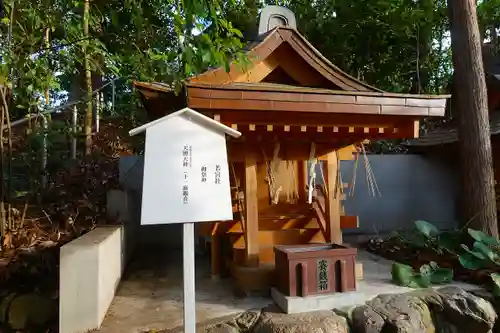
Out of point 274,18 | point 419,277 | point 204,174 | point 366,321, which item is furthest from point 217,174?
point 419,277

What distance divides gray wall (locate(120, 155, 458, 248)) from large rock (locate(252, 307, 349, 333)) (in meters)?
5.21

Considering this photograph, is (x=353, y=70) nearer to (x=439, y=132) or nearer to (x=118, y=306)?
(x=439, y=132)

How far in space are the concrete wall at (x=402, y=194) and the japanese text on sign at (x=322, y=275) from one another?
16.0 feet

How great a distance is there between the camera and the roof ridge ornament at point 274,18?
5012 mm

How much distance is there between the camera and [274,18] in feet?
16.6

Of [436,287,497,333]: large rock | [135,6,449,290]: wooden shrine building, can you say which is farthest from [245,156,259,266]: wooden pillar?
[436,287,497,333]: large rock

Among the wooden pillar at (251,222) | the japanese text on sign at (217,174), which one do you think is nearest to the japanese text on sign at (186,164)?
the japanese text on sign at (217,174)

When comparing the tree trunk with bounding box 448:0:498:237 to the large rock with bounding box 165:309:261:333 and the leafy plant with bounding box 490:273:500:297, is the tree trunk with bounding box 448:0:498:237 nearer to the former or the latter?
the leafy plant with bounding box 490:273:500:297

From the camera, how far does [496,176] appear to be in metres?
8.41

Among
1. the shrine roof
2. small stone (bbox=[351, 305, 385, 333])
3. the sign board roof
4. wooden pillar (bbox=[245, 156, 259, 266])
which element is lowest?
small stone (bbox=[351, 305, 385, 333])

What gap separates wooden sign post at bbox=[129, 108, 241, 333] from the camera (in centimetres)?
269

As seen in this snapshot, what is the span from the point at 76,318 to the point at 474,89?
23.3ft

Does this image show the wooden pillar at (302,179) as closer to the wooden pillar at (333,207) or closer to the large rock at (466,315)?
the wooden pillar at (333,207)

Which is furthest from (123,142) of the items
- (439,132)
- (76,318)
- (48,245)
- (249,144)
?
(439,132)
